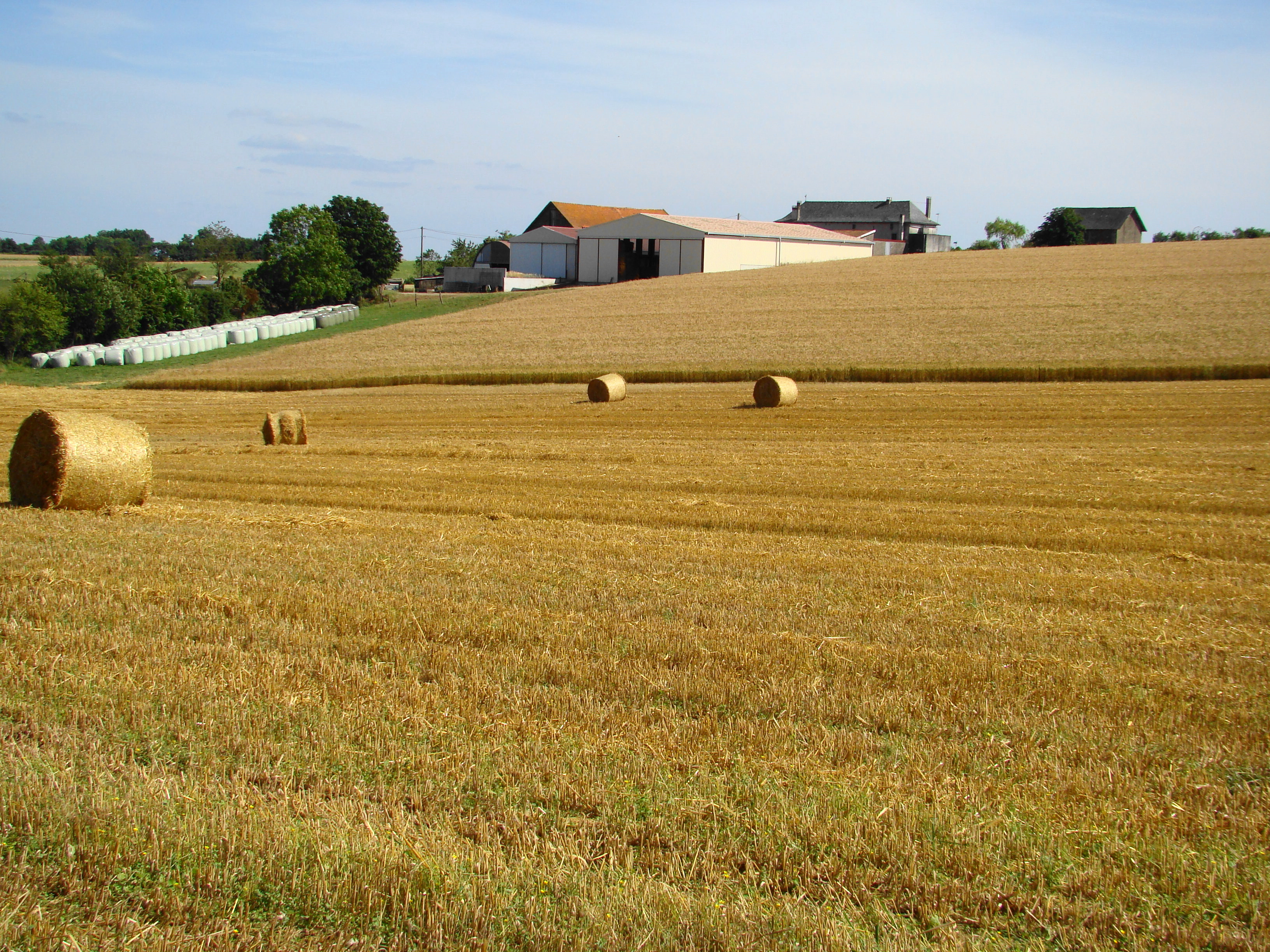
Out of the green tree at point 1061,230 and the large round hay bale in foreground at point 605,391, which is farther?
the green tree at point 1061,230

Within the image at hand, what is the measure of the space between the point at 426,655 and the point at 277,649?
3.46 feet

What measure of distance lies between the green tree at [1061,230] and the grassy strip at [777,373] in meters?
78.7

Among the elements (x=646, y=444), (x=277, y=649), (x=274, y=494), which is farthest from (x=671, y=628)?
(x=646, y=444)

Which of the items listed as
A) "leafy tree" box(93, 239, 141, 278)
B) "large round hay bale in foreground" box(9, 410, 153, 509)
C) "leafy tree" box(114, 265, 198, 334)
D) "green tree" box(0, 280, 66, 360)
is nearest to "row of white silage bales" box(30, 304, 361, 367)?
"green tree" box(0, 280, 66, 360)

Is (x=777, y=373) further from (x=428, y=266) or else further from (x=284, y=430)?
(x=428, y=266)

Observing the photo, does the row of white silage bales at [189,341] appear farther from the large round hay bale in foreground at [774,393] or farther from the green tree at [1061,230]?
the green tree at [1061,230]

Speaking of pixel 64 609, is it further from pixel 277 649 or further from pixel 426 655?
pixel 426 655

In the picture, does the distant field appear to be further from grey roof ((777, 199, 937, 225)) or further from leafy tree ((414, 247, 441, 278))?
grey roof ((777, 199, 937, 225))

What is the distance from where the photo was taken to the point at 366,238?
303 ft

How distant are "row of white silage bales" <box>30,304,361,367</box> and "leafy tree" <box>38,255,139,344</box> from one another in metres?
2.32

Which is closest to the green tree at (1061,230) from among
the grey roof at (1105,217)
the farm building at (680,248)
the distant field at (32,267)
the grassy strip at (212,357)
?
the grey roof at (1105,217)

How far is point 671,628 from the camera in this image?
739 cm

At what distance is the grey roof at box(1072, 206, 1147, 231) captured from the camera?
116750 mm

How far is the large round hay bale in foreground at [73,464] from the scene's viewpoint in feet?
41.0
